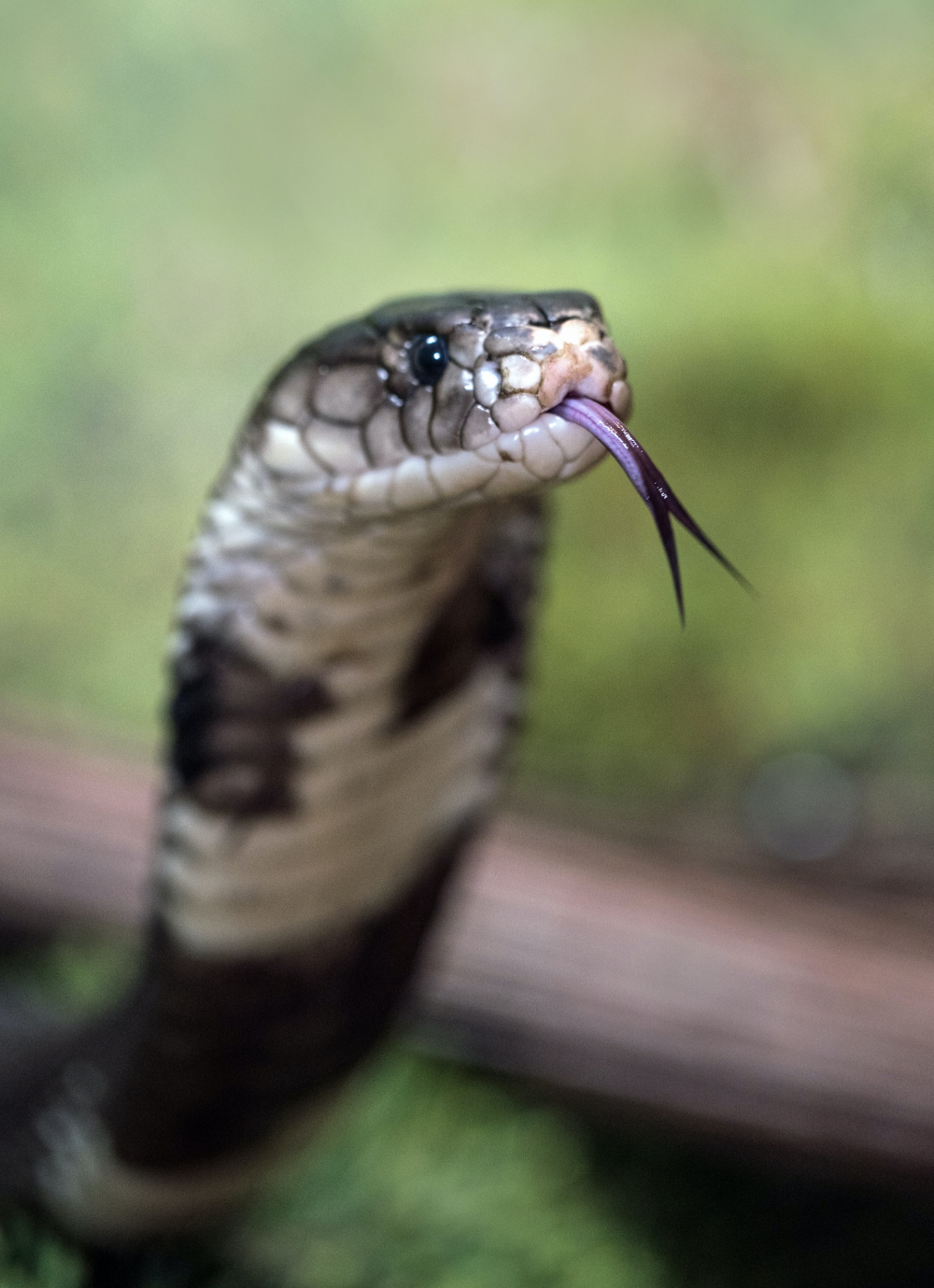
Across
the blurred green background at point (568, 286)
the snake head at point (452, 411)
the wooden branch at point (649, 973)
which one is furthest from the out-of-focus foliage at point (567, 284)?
the snake head at point (452, 411)

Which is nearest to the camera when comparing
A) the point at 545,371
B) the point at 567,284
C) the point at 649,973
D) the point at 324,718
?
the point at 545,371

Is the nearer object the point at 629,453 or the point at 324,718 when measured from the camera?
the point at 629,453

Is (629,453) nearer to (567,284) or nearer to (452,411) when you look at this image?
(452,411)

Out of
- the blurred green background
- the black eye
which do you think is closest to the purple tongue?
the black eye

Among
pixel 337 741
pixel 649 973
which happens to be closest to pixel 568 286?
pixel 649 973

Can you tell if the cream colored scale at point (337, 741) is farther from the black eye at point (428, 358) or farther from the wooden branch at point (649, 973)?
the wooden branch at point (649, 973)

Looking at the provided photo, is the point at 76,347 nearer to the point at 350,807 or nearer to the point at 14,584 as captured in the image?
the point at 14,584

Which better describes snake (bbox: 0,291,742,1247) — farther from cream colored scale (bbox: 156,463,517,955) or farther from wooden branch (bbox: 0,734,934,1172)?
wooden branch (bbox: 0,734,934,1172)
